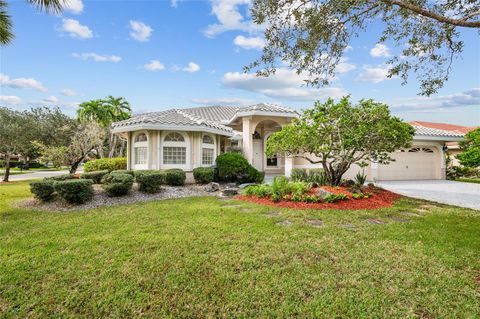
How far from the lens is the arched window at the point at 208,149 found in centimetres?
1503

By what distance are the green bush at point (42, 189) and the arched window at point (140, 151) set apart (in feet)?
17.1

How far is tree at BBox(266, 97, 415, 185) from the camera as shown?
9.54 metres

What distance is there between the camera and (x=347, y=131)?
987 centimetres

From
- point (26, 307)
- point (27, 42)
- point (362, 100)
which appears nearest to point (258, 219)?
point (26, 307)

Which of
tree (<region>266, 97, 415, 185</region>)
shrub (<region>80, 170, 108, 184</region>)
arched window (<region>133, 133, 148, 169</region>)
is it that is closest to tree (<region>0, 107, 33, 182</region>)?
arched window (<region>133, 133, 148, 169</region>)

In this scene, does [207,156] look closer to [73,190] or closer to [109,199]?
[109,199]

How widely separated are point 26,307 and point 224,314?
245cm

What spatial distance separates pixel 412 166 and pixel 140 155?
1996cm

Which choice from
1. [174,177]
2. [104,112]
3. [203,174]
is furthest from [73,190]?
[104,112]

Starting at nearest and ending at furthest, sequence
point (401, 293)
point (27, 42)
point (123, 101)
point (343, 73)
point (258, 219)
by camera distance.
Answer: point (401, 293)
point (258, 219)
point (343, 73)
point (27, 42)
point (123, 101)

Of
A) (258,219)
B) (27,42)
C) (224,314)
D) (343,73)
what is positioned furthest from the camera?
(27,42)

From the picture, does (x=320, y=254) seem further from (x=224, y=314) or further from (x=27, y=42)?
(x=27, y=42)

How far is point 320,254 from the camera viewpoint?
4414 mm

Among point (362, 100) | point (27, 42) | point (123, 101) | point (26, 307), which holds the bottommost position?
point (26, 307)
